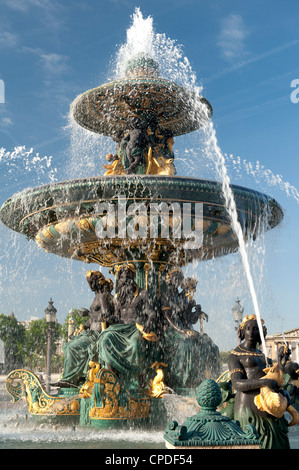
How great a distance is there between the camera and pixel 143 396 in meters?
8.68

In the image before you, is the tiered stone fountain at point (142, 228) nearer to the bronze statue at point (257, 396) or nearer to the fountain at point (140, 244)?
the fountain at point (140, 244)

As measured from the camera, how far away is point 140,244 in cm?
970

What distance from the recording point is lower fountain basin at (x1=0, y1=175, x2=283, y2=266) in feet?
28.5

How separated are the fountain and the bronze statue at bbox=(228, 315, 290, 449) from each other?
3.35 metres

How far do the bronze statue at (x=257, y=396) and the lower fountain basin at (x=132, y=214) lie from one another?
3948 mm

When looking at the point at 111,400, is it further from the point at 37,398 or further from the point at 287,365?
the point at 287,365

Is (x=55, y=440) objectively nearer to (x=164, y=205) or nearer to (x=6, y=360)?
(x=164, y=205)

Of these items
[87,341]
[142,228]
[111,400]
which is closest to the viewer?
[111,400]

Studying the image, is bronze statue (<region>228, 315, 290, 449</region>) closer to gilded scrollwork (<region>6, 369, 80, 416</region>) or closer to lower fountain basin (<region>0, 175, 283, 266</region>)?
lower fountain basin (<region>0, 175, 283, 266</region>)

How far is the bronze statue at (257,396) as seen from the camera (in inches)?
189

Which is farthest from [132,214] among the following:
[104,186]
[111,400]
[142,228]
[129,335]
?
[111,400]

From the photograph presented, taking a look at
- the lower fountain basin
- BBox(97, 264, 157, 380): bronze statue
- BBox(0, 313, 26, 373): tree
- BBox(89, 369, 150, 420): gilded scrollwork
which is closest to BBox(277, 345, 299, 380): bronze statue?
BBox(97, 264, 157, 380): bronze statue

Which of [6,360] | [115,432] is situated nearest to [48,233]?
[115,432]

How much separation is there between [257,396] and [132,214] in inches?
186
